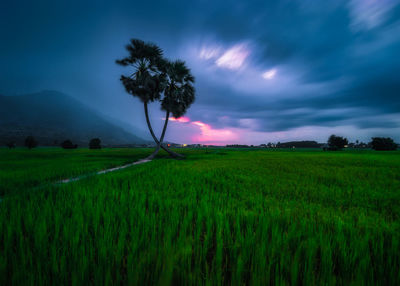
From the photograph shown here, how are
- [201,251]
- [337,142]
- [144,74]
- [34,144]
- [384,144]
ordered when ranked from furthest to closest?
[337,142], [384,144], [34,144], [144,74], [201,251]

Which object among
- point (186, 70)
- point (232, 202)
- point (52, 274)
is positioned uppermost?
point (186, 70)

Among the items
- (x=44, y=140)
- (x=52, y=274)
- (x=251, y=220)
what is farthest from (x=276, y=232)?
(x=44, y=140)

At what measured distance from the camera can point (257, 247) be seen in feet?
4.77

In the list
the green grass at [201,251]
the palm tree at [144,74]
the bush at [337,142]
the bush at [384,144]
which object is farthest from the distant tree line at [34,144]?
the bush at [384,144]

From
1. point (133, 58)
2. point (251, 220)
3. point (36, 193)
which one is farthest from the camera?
point (133, 58)

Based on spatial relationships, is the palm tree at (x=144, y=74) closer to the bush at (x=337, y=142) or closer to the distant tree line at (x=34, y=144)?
the distant tree line at (x=34, y=144)

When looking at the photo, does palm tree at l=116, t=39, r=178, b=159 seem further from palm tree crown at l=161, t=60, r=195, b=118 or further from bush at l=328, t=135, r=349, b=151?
bush at l=328, t=135, r=349, b=151

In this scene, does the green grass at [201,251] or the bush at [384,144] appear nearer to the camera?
the green grass at [201,251]

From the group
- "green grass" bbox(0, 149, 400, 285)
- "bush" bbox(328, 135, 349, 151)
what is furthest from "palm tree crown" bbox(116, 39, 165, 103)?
"bush" bbox(328, 135, 349, 151)

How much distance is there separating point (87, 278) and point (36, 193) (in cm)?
364

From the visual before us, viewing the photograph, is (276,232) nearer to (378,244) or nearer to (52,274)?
(378,244)

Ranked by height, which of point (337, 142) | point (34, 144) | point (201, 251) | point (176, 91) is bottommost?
point (201, 251)

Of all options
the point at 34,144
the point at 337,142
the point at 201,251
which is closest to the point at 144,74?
the point at 201,251

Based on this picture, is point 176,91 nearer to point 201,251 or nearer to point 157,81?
point 157,81
